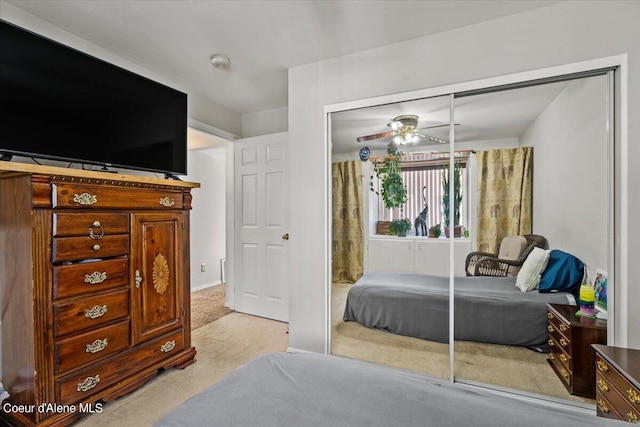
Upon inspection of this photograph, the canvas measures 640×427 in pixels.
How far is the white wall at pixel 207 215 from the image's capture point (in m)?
4.79

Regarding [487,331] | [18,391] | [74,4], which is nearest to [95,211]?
[18,391]

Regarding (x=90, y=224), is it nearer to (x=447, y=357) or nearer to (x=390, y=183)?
(x=390, y=183)

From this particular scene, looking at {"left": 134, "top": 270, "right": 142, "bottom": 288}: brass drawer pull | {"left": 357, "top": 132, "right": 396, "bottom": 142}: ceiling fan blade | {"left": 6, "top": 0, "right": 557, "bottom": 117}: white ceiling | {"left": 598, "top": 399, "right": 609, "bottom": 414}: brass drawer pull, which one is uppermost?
{"left": 6, "top": 0, "right": 557, "bottom": 117}: white ceiling

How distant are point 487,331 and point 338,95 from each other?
218 centimetres

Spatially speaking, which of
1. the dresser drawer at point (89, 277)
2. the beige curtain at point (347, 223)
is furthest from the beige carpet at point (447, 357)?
the dresser drawer at point (89, 277)

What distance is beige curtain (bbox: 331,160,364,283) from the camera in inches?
102

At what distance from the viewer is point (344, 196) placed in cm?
260

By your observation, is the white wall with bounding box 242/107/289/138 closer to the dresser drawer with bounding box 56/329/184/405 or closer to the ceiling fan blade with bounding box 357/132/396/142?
the ceiling fan blade with bounding box 357/132/396/142

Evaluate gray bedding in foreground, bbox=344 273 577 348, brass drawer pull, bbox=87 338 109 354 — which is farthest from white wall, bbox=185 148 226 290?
gray bedding in foreground, bbox=344 273 577 348

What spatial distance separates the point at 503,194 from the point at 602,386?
116cm

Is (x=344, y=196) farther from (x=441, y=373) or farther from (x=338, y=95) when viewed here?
(x=441, y=373)

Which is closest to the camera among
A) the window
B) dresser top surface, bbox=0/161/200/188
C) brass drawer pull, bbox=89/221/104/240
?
dresser top surface, bbox=0/161/200/188

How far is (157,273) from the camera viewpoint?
7.28ft

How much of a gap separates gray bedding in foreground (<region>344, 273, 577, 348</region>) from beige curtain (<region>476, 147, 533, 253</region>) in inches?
13.3
